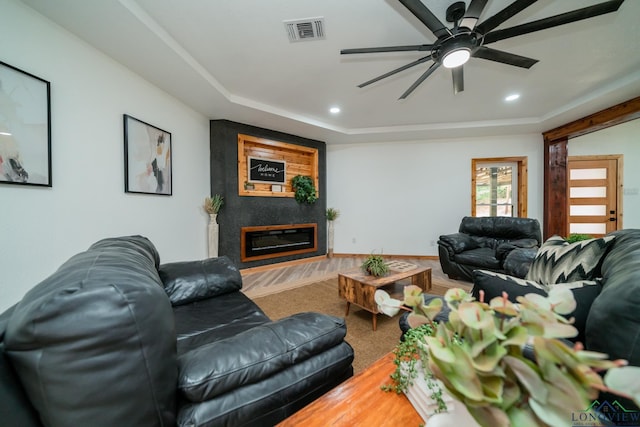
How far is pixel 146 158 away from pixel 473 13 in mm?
3253

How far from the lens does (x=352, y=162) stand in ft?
17.2

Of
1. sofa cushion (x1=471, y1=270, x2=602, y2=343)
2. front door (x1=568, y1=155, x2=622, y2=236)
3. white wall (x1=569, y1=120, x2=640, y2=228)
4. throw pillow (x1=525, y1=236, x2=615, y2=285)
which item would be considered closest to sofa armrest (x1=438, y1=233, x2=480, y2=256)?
throw pillow (x1=525, y1=236, x2=615, y2=285)

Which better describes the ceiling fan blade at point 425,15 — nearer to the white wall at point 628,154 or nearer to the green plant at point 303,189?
the green plant at point 303,189

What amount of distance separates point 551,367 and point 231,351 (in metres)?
0.81

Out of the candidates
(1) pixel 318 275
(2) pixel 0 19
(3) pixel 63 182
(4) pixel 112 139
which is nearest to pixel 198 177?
(4) pixel 112 139

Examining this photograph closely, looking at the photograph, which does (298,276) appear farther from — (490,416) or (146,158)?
(490,416)

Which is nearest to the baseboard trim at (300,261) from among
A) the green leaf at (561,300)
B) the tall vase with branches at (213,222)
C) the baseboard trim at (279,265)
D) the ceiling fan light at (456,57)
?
the baseboard trim at (279,265)

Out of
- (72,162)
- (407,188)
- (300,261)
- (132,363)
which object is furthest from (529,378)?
(407,188)

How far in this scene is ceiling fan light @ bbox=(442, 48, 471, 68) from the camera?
1.74m

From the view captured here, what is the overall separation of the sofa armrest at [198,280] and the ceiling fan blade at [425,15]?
7.37 ft

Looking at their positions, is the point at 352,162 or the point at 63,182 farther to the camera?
the point at 352,162

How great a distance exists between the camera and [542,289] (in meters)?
0.99

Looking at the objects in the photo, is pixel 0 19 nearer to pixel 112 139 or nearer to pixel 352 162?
pixel 112 139

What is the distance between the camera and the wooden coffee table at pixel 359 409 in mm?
623
